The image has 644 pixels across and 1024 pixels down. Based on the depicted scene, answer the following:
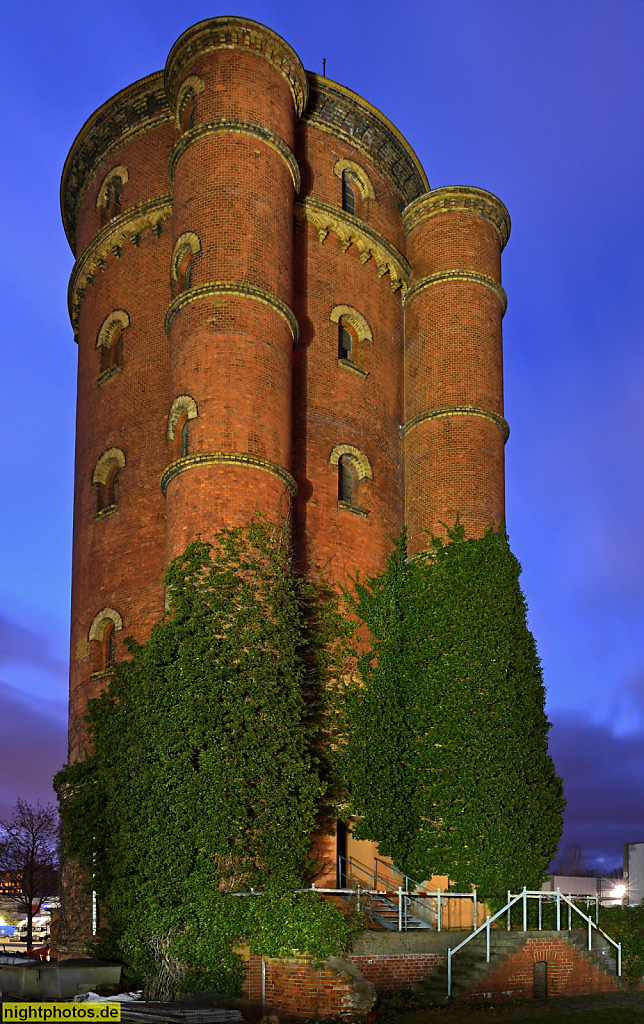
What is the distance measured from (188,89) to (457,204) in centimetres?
795

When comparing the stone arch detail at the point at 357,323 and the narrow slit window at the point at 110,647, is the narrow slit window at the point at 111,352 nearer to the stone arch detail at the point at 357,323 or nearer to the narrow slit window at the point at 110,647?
the stone arch detail at the point at 357,323

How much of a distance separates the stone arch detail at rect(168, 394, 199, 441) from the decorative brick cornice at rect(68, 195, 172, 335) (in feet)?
21.2

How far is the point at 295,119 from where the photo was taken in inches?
1013

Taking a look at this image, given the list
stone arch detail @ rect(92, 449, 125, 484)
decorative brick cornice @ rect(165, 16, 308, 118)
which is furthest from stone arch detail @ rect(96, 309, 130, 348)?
decorative brick cornice @ rect(165, 16, 308, 118)

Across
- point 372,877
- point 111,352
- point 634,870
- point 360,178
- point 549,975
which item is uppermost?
point 360,178

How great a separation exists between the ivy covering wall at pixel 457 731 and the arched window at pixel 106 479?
670 cm

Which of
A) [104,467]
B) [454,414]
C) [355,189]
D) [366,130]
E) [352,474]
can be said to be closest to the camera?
[352,474]

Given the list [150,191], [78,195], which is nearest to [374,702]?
[150,191]

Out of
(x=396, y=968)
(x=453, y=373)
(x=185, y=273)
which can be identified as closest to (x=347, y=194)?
(x=453, y=373)

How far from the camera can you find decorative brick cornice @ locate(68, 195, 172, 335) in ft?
86.9

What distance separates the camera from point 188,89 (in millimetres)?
24297

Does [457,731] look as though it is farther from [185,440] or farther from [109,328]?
[109,328]

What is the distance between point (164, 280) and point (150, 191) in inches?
103

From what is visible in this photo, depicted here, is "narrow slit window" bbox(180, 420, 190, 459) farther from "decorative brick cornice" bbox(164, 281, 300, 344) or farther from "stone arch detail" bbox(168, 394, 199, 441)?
"decorative brick cornice" bbox(164, 281, 300, 344)
